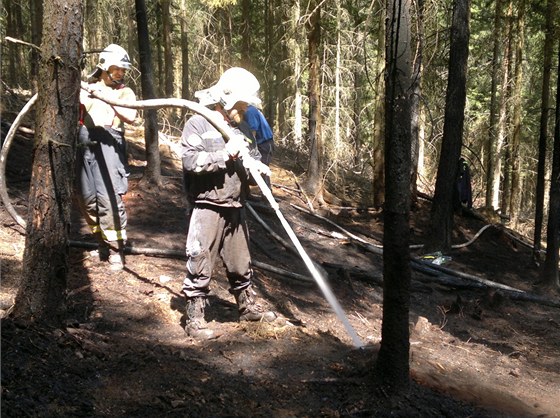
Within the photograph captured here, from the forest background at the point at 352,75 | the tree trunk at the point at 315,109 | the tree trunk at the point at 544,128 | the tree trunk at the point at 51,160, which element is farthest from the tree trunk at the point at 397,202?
the tree trunk at the point at 315,109

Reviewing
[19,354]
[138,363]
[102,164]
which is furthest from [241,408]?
[102,164]

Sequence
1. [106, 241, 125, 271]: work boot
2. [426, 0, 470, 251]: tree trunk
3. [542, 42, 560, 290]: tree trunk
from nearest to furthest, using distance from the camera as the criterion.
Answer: [106, 241, 125, 271]: work boot → [542, 42, 560, 290]: tree trunk → [426, 0, 470, 251]: tree trunk

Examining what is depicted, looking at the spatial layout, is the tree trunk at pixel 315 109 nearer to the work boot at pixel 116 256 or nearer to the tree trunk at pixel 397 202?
the work boot at pixel 116 256

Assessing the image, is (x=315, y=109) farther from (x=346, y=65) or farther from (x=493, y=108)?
(x=493, y=108)

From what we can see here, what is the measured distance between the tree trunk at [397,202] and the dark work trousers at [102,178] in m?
3.43

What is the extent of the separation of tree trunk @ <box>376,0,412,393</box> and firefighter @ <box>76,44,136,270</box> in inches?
128

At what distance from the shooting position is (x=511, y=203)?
67.7 feet

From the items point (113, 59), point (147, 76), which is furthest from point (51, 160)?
point (147, 76)

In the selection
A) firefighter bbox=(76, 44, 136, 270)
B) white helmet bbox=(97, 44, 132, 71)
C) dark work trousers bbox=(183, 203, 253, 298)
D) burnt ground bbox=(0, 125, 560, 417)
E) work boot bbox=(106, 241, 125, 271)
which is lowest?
burnt ground bbox=(0, 125, 560, 417)

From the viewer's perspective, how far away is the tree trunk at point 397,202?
3.75 metres

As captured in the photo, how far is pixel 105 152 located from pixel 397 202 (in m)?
3.62

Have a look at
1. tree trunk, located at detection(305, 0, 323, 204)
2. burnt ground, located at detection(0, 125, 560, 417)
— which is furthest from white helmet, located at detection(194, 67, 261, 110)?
tree trunk, located at detection(305, 0, 323, 204)

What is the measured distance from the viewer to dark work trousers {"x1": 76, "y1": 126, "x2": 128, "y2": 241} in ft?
19.2

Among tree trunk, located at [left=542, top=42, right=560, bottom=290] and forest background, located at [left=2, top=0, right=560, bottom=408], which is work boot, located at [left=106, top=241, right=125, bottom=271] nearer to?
forest background, located at [left=2, top=0, right=560, bottom=408]
